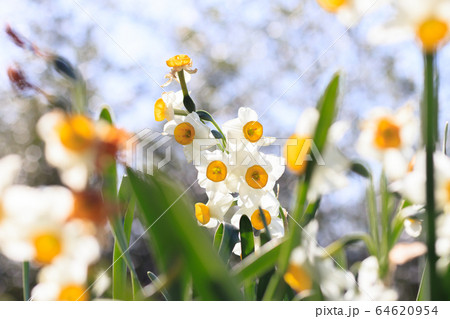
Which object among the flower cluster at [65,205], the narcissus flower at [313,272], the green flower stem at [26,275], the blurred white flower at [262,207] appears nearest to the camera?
the flower cluster at [65,205]

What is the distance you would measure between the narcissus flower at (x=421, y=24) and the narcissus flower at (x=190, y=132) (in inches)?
13.9

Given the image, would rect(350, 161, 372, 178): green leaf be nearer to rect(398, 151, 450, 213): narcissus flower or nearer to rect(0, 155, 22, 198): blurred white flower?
rect(398, 151, 450, 213): narcissus flower

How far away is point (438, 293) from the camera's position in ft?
0.96

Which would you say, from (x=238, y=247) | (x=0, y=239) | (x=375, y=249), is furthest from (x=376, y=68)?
(x=0, y=239)

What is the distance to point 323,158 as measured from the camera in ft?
1.16

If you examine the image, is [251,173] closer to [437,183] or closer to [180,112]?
[180,112]

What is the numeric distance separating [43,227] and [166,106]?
0.41 metres

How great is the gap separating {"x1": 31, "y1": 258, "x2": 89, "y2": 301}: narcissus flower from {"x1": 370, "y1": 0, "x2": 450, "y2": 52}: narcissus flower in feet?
0.77

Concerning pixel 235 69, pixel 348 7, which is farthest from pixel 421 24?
pixel 235 69

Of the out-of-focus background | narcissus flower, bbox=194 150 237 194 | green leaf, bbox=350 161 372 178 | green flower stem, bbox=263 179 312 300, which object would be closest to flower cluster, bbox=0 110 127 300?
green flower stem, bbox=263 179 312 300

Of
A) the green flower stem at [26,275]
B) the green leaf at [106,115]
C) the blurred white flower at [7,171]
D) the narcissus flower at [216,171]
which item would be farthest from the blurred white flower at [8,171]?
Answer: the narcissus flower at [216,171]

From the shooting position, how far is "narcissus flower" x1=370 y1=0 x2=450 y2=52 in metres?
0.27

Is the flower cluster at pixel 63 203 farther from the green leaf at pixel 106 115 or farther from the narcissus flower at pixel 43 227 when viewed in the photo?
the green leaf at pixel 106 115

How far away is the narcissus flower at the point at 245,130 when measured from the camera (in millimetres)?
609
